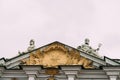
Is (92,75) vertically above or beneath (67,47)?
beneath

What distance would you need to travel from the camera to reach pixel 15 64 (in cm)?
2241

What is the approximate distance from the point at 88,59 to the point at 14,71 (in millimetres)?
4049

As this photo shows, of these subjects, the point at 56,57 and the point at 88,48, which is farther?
the point at 88,48

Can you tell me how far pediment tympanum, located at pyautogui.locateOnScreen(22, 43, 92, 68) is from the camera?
72.1 feet

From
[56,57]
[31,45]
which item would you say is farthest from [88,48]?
[31,45]

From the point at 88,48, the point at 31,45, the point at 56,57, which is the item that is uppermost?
the point at 31,45

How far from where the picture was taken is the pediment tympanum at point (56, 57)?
2197 cm

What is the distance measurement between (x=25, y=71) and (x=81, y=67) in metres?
2.99

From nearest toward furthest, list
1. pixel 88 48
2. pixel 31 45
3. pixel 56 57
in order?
1. pixel 56 57
2. pixel 88 48
3. pixel 31 45

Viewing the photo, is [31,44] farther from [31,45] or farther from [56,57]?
[56,57]

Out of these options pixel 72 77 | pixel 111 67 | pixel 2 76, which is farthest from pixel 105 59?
pixel 2 76

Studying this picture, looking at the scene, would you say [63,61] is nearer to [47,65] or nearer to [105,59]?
[47,65]

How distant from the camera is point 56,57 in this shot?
2227 centimetres

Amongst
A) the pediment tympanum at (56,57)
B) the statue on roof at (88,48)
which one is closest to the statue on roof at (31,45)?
the pediment tympanum at (56,57)
